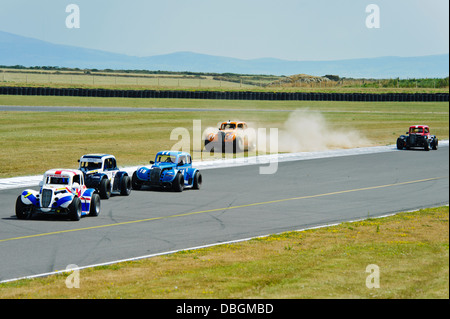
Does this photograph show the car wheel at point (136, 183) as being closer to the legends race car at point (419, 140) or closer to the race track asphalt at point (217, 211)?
the race track asphalt at point (217, 211)

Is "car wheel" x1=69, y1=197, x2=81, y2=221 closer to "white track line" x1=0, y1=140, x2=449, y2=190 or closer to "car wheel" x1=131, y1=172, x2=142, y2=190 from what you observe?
"car wheel" x1=131, y1=172, x2=142, y2=190

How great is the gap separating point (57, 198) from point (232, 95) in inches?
3261

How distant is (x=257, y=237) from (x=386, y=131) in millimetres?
46845

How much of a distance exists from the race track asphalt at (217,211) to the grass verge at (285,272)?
123 cm

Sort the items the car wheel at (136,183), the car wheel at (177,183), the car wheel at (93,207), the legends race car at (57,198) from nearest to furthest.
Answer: the legends race car at (57,198) → the car wheel at (93,207) → the car wheel at (177,183) → the car wheel at (136,183)

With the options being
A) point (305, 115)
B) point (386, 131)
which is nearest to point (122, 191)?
point (386, 131)

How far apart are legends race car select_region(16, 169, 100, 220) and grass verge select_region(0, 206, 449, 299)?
5.30 m

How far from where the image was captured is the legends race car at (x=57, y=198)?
67.1 feet

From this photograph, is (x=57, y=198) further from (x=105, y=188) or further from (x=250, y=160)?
(x=250, y=160)

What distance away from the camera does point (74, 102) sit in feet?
294

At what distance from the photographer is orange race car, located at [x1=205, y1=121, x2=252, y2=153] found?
→ 43.3 metres

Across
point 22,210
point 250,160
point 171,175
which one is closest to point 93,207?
point 22,210

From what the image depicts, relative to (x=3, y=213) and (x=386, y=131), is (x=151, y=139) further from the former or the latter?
(x=3, y=213)

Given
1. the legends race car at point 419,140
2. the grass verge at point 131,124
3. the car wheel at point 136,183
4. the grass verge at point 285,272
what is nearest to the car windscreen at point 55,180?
the grass verge at point 285,272
